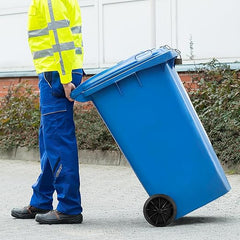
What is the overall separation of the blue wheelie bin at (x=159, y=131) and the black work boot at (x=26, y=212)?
929mm

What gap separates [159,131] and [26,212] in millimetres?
1266

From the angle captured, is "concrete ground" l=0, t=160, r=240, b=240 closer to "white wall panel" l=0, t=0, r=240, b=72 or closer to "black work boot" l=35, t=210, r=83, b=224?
"black work boot" l=35, t=210, r=83, b=224

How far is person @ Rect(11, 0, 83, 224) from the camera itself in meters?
5.16

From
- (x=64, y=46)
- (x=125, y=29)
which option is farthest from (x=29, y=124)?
(x=64, y=46)

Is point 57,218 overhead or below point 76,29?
below

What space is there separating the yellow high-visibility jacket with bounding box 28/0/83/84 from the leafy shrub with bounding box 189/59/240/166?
3.12 meters

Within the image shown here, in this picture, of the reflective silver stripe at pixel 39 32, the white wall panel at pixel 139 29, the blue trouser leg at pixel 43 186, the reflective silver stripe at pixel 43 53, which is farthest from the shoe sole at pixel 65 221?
the white wall panel at pixel 139 29

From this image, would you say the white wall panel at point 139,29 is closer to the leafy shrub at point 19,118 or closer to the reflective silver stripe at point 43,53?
the leafy shrub at point 19,118

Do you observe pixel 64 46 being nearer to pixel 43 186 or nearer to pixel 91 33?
pixel 43 186

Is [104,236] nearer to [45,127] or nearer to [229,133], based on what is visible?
[45,127]

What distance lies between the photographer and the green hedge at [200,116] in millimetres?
8234

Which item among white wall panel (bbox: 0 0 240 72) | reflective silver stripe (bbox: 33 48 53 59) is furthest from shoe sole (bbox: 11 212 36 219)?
white wall panel (bbox: 0 0 240 72)

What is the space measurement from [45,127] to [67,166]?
0.30m

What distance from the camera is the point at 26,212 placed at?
570cm
